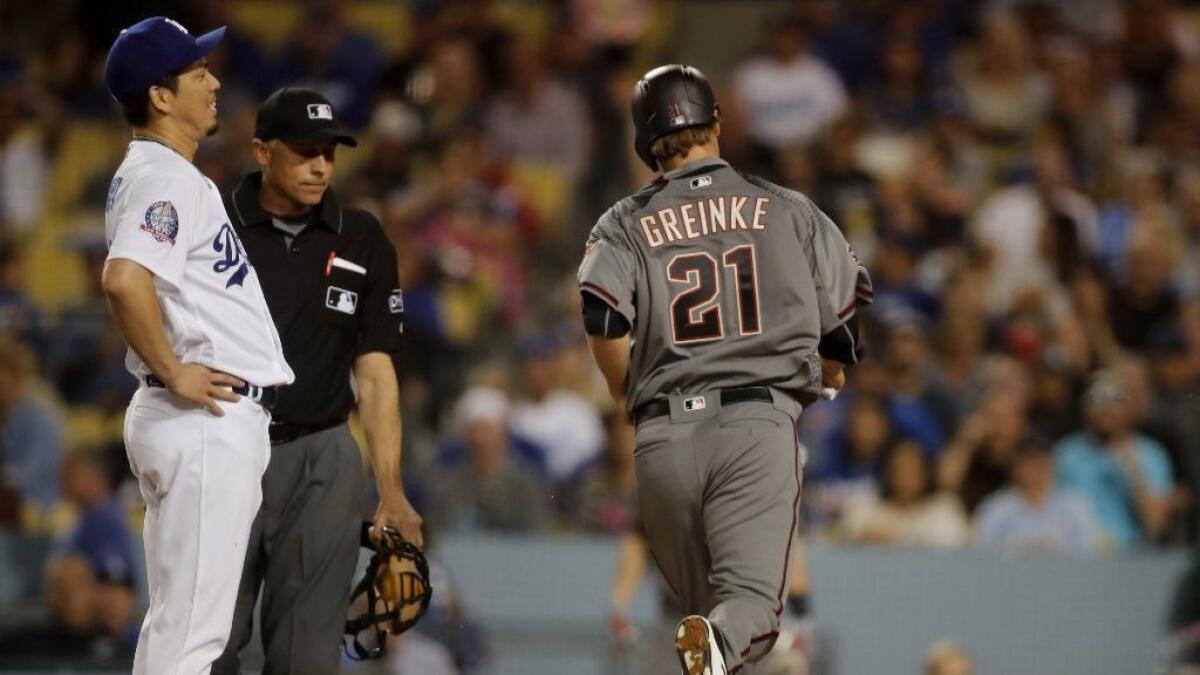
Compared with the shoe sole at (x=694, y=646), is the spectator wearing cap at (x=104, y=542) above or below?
above

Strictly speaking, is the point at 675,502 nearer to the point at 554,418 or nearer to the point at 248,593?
the point at 248,593

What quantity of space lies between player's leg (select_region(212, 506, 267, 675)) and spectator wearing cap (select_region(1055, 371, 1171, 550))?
20.5 ft

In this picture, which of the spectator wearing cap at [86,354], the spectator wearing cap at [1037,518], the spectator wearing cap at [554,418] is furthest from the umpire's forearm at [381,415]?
the spectator wearing cap at [86,354]

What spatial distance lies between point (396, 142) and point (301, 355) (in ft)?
25.9

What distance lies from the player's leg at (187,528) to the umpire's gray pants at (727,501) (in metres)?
1.34

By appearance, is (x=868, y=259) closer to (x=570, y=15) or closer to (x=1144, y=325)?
(x=1144, y=325)

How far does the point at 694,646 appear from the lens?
17.1 ft

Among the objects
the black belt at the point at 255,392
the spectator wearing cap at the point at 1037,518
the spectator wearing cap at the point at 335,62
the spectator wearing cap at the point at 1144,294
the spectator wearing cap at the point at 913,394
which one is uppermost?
the spectator wearing cap at the point at 335,62

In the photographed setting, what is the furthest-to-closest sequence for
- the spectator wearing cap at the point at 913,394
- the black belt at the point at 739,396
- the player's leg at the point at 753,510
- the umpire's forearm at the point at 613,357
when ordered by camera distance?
the spectator wearing cap at the point at 913,394, the umpire's forearm at the point at 613,357, the black belt at the point at 739,396, the player's leg at the point at 753,510

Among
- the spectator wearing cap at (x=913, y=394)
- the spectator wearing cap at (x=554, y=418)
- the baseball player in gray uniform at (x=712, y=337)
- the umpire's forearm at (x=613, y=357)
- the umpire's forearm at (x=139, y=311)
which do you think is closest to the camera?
the umpire's forearm at (x=139, y=311)

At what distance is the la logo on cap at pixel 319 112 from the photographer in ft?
19.5

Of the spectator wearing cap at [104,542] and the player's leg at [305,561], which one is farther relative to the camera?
the spectator wearing cap at [104,542]

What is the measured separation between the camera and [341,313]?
6047 mm

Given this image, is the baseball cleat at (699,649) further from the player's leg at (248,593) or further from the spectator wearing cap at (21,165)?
the spectator wearing cap at (21,165)
